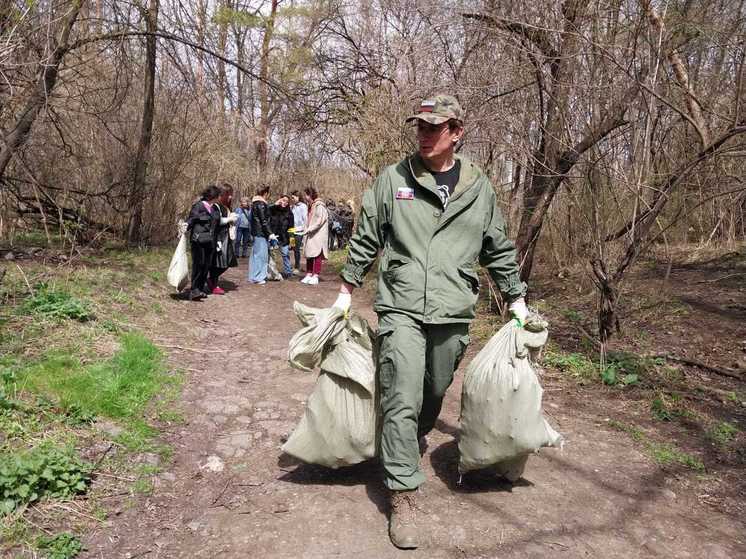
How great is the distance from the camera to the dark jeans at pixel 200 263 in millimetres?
7367

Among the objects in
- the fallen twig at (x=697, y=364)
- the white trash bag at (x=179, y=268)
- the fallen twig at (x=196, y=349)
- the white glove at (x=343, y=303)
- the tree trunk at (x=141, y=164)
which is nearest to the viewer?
the white glove at (x=343, y=303)

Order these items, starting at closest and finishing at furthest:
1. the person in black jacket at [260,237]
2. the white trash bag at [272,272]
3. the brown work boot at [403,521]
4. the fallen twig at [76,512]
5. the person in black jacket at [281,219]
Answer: the brown work boot at [403,521], the fallen twig at [76,512], the person in black jacket at [260,237], the white trash bag at [272,272], the person in black jacket at [281,219]

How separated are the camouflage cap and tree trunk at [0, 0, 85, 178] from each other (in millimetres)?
4619

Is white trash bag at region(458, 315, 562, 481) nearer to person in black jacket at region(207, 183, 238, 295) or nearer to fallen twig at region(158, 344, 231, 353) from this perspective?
fallen twig at region(158, 344, 231, 353)

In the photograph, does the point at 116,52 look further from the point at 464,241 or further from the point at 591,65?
the point at 464,241

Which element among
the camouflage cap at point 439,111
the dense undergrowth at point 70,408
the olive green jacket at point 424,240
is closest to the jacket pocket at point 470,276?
the olive green jacket at point 424,240

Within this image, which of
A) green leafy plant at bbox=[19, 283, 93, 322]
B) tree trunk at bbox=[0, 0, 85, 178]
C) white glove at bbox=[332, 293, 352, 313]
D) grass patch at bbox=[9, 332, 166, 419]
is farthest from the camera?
tree trunk at bbox=[0, 0, 85, 178]

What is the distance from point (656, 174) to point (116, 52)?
6.16 m

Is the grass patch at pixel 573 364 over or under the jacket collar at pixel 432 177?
under

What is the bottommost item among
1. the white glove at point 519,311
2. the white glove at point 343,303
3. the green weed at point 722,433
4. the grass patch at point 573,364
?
the green weed at point 722,433

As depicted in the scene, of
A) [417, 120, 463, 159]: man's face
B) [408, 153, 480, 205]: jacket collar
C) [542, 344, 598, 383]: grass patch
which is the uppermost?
[417, 120, 463, 159]: man's face

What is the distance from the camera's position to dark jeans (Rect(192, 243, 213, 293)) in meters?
7.37

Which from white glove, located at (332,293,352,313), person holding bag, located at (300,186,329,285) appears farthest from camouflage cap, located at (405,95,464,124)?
person holding bag, located at (300,186,329,285)

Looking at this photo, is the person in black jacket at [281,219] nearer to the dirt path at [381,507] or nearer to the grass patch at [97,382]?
the grass patch at [97,382]
